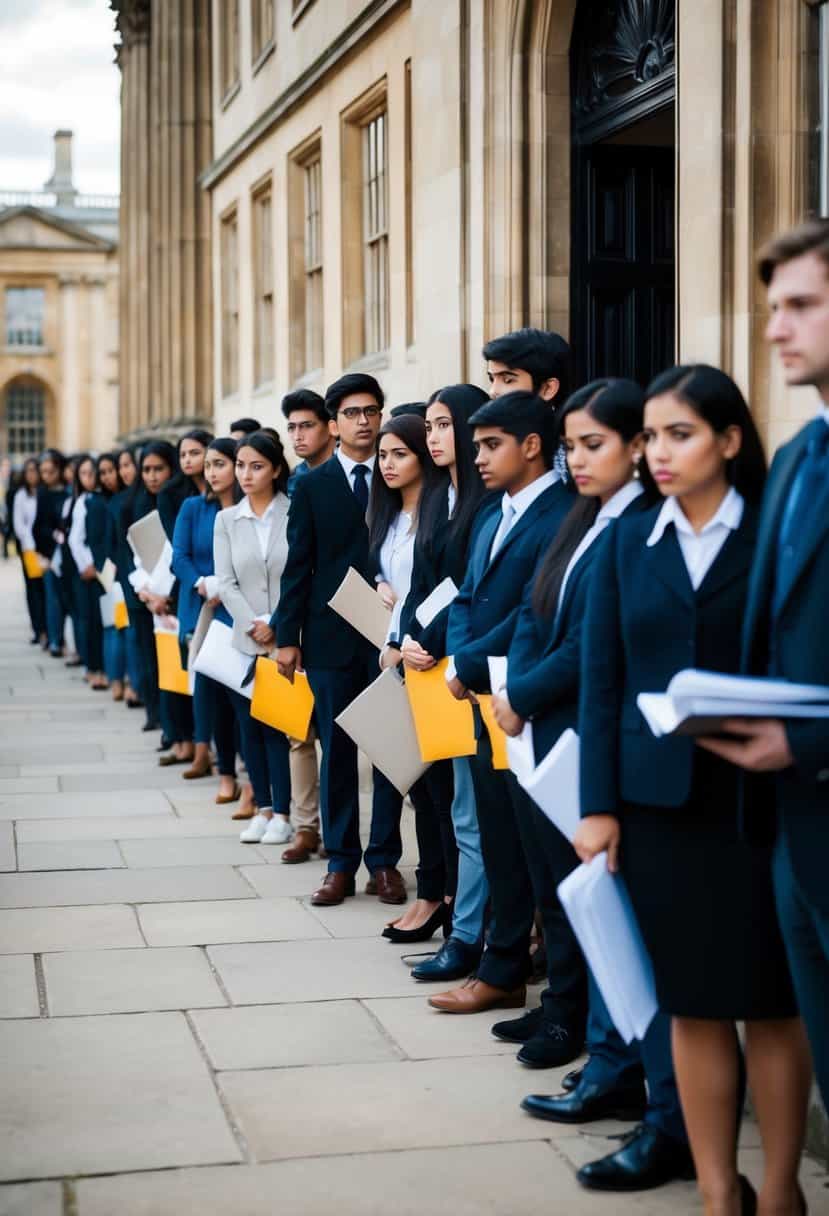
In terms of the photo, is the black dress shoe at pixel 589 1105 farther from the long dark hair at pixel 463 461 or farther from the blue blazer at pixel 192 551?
the blue blazer at pixel 192 551

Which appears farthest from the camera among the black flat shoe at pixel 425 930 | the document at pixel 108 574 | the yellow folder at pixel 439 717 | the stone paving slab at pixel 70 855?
the document at pixel 108 574

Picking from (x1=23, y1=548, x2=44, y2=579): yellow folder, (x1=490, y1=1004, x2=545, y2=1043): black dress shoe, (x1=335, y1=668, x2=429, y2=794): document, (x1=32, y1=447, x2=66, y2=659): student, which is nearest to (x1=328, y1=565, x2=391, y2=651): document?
(x1=335, y1=668, x2=429, y2=794): document

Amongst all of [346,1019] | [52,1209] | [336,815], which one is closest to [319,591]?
[336,815]

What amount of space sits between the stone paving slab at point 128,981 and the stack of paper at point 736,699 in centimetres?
305

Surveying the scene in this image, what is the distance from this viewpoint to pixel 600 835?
3.75 m

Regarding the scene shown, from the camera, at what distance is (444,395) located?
5863mm

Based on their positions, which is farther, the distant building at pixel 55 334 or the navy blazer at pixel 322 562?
the distant building at pixel 55 334

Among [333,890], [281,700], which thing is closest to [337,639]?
[281,700]

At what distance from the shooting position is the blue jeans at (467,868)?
597cm

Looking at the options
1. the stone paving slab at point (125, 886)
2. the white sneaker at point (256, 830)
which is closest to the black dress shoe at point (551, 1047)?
the stone paving slab at point (125, 886)

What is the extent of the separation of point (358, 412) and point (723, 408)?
12.2 feet

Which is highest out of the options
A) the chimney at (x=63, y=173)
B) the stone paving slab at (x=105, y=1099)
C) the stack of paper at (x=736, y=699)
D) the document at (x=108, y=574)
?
the chimney at (x=63, y=173)

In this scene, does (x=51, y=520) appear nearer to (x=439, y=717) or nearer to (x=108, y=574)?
(x=108, y=574)

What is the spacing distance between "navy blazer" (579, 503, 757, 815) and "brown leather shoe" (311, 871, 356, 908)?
3617 millimetres
